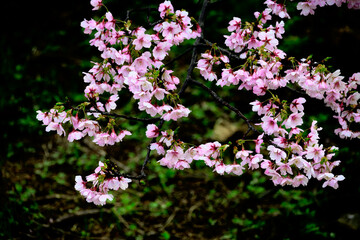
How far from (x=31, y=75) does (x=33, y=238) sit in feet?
7.58

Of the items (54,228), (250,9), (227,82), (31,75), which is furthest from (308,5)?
(31,75)

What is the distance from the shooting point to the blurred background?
2771 mm

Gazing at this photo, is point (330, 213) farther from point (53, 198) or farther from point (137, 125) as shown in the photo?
point (53, 198)

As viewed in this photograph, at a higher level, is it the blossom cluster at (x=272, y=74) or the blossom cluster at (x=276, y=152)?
the blossom cluster at (x=272, y=74)

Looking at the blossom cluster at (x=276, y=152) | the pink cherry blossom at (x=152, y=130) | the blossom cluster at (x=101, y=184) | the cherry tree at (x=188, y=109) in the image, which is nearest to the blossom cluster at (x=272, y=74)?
the cherry tree at (x=188, y=109)

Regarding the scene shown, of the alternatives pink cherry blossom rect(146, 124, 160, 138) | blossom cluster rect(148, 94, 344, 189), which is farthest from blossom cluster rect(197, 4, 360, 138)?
pink cherry blossom rect(146, 124, 160, 138)

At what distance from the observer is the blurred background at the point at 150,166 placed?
2.77 metres

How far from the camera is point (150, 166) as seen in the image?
3432 millimetres

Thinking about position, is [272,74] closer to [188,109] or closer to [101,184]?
[188,109]

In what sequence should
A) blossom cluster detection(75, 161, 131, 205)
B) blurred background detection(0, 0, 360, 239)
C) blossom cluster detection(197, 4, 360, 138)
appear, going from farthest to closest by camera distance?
blurred background detection(0, 0, 360, 239) < blossom cluster detection(197, 4, 360, 138) < blossom cluster detection(75, 161, 131, 205)

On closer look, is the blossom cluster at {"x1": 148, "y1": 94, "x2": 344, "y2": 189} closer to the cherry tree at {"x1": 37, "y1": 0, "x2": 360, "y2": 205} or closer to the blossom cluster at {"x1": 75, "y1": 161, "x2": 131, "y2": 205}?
the cherry tree at {"x1": 37, "y1": 0, "x2": 360, "y2": 205}

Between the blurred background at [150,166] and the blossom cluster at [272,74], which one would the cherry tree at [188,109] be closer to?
the blossom cluster at [272,74]

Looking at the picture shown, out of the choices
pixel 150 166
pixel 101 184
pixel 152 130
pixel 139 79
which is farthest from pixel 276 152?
pixel 150 166

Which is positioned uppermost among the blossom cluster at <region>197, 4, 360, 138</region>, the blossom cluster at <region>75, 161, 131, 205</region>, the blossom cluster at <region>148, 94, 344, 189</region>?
the blossom cluster at <region>197, 4, 360, 138</region>
